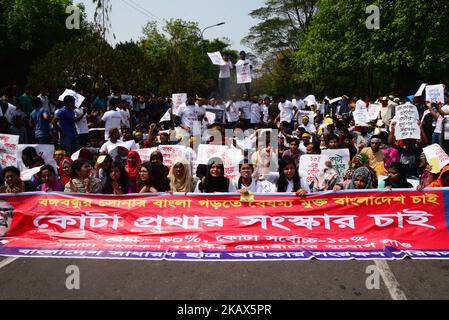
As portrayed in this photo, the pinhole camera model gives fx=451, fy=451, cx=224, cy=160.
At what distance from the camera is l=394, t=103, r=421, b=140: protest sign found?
8.91 metres

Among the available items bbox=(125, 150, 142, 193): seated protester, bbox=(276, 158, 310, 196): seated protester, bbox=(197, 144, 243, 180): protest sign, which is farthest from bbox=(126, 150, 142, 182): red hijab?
bbox=(276, 158, 310, 196): seated protester

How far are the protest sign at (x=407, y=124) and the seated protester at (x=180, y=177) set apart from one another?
460cm

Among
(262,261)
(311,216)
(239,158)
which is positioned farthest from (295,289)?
(239,158)

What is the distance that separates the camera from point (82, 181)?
21.2 ft

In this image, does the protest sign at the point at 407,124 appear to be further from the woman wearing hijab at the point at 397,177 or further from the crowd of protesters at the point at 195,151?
the woman wearing hijab at the point at 397,177

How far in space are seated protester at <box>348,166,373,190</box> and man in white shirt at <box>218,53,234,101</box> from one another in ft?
26.4

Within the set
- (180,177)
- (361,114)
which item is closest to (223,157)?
(180,177)

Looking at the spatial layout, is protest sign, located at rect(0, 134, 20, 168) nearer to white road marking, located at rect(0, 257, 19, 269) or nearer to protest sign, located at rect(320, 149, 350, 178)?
white road marking, located at rect(0, 257, 19, 269)

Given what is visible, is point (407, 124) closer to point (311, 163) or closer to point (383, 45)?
point (311, 163)

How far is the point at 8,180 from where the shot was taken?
20.3 feet

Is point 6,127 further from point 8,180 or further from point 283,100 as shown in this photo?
point 283,100

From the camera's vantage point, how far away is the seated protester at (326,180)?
7.58 m

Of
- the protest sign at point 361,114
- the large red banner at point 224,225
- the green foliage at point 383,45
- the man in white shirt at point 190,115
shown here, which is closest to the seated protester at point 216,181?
the large red banner at point 224,225

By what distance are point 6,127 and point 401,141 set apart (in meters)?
8.89
